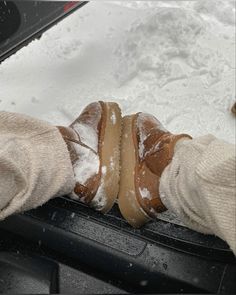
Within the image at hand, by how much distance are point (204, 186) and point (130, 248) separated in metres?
0.25

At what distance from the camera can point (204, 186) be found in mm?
756

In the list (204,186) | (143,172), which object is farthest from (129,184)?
(204,186)

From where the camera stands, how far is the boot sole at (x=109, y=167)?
102 centimetres

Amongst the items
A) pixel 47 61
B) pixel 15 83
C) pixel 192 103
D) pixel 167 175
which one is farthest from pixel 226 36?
pixel 167 175

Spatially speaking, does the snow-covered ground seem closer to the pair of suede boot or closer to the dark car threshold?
the pair of suede boot

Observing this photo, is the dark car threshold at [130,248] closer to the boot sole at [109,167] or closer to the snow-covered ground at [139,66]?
the boot sole at [109,167]

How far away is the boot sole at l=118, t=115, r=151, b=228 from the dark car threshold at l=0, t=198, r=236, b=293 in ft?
→ 0.06

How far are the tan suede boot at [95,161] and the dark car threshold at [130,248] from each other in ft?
0.11

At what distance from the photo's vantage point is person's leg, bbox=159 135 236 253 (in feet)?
2.37

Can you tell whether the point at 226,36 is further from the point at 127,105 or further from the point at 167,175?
the point at 167,175

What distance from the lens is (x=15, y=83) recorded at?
1654 millimetres

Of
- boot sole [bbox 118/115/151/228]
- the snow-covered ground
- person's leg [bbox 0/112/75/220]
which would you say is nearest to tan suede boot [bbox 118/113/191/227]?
boot sole [bbox 118/115/151/228]

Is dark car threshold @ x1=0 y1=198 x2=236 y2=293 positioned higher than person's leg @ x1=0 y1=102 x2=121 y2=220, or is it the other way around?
person's leg @ x1=0 y1=102 x2=121 y2=220

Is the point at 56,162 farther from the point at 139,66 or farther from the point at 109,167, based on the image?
the point at 139,66
